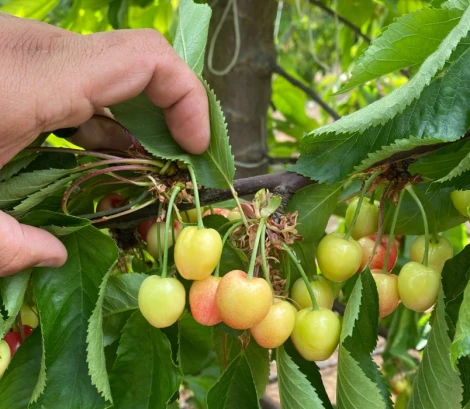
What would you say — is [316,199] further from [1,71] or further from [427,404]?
[1,71]

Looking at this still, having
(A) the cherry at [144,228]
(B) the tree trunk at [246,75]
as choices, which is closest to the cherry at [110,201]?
(A) the cherry at [144,228]

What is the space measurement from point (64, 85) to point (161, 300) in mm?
239

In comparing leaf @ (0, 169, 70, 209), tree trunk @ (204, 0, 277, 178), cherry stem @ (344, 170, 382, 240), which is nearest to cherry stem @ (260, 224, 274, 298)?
cherry stem @ (344, 170, 382, 240)

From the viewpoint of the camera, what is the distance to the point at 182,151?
29.2 inches

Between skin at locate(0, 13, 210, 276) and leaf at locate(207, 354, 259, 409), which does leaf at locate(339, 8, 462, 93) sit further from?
leaf at locate(207, 354, 259, 409)

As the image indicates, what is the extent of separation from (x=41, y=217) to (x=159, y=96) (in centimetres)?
19

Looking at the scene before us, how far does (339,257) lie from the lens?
70 centimetres

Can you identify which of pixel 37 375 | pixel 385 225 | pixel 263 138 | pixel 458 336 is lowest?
pixel 263 138

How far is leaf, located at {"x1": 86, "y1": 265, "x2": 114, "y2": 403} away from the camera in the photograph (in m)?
0.63

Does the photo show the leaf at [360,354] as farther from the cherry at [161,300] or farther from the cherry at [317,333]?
the cherry at [161,300]

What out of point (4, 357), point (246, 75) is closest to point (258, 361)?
point (4, 357)

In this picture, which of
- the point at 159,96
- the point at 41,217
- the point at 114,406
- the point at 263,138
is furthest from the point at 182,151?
the point at 263,138

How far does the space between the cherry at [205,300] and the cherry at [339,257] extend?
0.13 meters

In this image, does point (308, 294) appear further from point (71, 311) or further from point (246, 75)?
point (246, 75)
